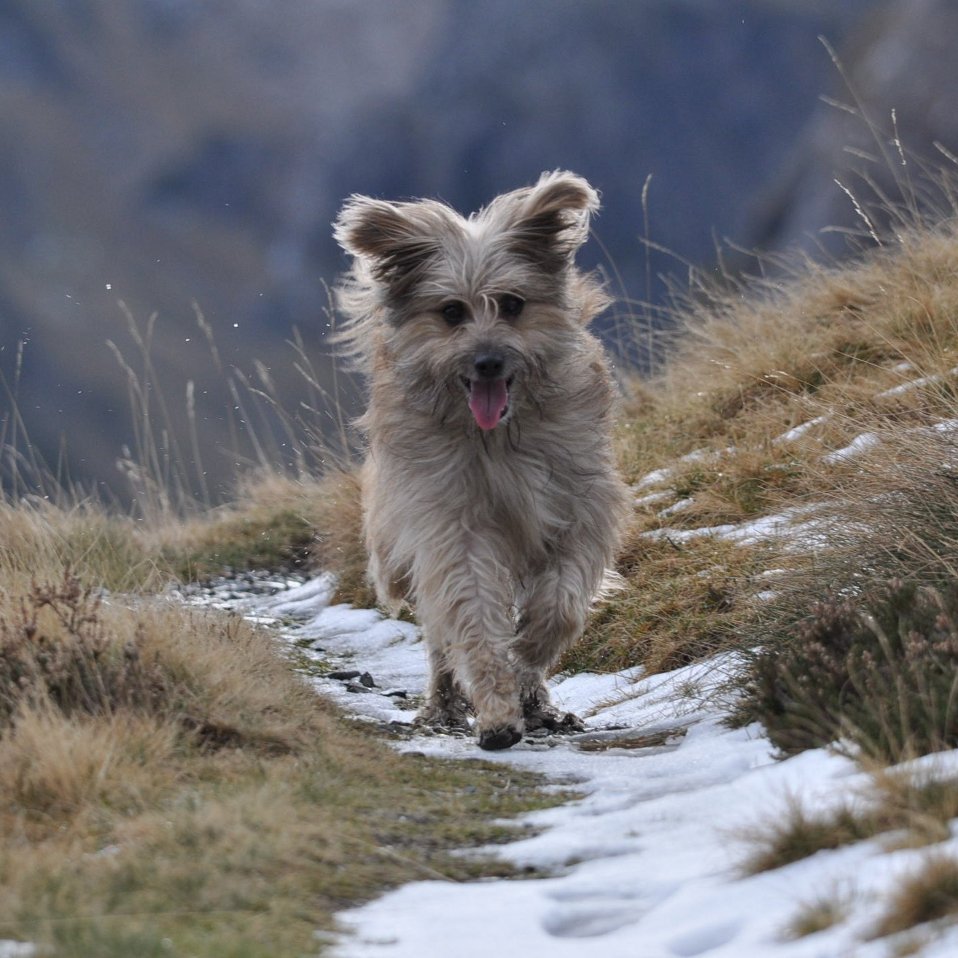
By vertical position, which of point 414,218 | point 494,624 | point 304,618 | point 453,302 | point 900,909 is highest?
point 414,218

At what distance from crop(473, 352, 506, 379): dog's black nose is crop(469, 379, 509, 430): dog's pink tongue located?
37 mm

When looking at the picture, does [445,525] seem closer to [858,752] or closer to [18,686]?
[18,686]

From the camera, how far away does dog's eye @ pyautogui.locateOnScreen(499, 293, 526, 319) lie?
5105mm

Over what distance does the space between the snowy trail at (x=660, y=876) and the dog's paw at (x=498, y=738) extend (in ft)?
0.20

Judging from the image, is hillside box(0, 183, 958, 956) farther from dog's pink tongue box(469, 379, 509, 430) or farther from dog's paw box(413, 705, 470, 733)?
dog's pink tongue box(469, 379, 509, 430)

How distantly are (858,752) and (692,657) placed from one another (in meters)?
2.50

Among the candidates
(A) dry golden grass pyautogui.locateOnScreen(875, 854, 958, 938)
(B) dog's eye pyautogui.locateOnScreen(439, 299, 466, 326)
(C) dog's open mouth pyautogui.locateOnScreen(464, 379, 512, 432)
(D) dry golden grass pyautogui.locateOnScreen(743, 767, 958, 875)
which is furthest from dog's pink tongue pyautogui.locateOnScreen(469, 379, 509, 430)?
(A) dry golden grass pyautogui.locateOnScreen(875, 854, 958, 938)

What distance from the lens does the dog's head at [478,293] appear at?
16.3ft

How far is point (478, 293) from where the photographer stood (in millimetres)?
5059

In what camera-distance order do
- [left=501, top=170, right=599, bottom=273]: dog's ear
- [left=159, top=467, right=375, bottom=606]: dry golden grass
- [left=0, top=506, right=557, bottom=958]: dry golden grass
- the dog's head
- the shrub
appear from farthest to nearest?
[left=159, top=467, right=375, bottom=606]: dry golden grass
[left=501, top=170, right=599, bottom=273]: dog's ear
the dog's head
the shrub
[left=0, top=506, right=557, bottom=958]: dry golden grass

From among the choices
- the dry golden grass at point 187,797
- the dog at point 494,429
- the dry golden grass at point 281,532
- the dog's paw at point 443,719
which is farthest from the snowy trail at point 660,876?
the dry golden grass at point 281,532

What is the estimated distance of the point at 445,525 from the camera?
505 centimetres

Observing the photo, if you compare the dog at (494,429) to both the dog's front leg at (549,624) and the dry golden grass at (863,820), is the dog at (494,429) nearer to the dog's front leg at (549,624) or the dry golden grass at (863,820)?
the dog's front leg at (549,624)

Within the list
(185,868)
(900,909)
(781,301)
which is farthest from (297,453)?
(900,909)
